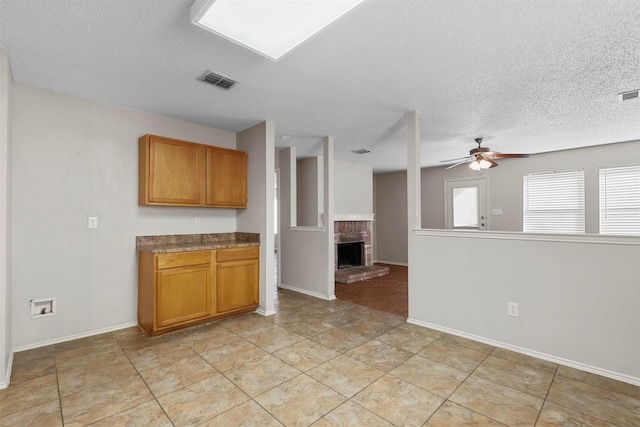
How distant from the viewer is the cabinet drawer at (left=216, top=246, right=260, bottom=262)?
350cm

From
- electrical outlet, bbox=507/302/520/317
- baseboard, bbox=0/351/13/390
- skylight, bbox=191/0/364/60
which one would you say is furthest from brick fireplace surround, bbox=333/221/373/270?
baseboard, bbox=0/351/13/390

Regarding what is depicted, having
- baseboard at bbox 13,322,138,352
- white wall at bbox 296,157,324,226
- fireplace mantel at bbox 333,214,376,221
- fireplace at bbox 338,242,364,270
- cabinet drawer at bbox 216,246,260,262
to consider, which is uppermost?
white wall at bbox 296,157,324,226

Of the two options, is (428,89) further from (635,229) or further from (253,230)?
(635,229)

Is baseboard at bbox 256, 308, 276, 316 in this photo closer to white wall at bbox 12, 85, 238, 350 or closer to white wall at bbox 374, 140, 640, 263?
white wall at bbox 12, 85, 238, 350

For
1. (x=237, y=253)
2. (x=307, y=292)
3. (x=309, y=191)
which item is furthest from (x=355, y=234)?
(x=237, y=253)

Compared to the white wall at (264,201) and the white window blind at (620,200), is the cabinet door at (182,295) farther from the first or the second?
the white window blind at (620,200)

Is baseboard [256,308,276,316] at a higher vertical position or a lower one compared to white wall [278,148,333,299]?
lower

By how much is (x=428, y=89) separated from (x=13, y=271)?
4.15m

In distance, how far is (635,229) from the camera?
4832mm

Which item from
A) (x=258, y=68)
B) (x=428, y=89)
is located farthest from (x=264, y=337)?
(x=428, y=89)

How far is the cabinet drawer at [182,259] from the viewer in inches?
118

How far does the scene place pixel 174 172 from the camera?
345cm

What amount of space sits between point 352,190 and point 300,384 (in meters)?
5.02

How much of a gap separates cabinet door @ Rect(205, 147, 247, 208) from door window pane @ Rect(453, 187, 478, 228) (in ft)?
16.8
